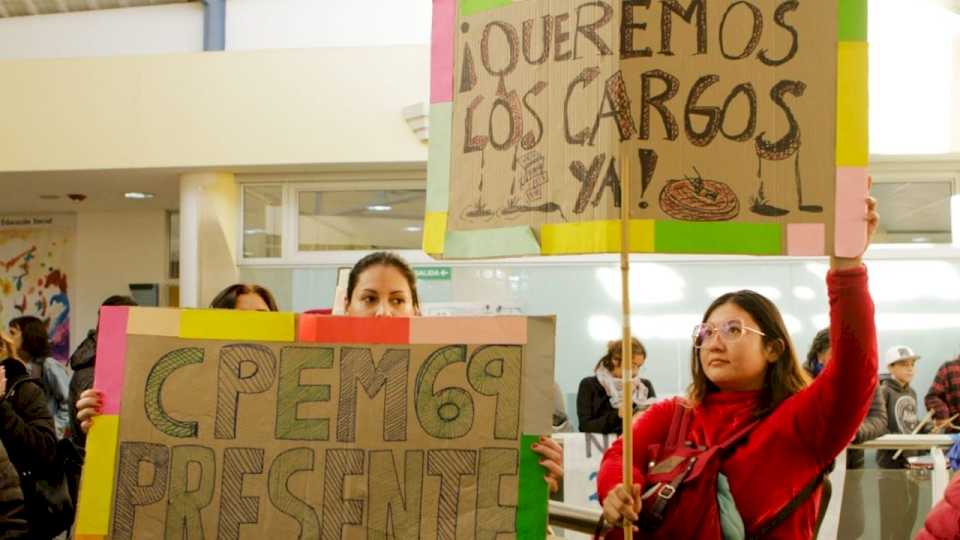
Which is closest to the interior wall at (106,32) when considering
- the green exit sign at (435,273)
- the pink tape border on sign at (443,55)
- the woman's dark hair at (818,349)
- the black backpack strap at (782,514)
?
the green exit sign at (435,273)

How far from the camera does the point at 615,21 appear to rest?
84.1 inches

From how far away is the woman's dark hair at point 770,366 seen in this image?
2471 mm

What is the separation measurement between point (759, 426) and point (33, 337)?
556cm

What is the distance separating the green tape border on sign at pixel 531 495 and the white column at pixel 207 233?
23.2 ft

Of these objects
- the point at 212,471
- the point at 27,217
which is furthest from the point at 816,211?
the point at 27,217

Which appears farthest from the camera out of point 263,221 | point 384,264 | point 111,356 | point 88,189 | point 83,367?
point 88,189

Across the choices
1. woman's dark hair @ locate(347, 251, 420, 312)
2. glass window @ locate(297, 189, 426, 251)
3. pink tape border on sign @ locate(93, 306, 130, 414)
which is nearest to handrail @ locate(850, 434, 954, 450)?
woman's dark hair @ locate(347, 251, 420, 312)

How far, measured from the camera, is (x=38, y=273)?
36.4 feet

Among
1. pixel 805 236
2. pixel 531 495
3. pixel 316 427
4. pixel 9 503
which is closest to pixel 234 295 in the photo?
pixel 9 503

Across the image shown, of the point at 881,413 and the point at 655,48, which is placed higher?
the point at 655,48

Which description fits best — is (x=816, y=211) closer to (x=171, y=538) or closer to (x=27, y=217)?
(x=171, y=538)

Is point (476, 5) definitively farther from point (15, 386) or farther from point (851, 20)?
point (15, 386)

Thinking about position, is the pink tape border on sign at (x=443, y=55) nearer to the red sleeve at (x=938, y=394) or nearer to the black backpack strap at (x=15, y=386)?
the black backpack strap at (x=15, y=386)

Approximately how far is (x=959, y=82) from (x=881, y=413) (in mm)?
4021
